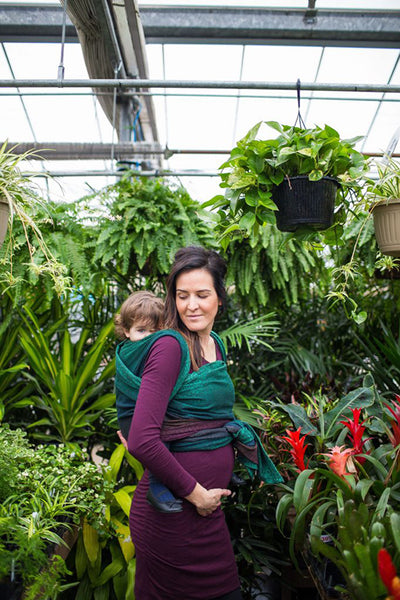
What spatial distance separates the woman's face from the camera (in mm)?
1431

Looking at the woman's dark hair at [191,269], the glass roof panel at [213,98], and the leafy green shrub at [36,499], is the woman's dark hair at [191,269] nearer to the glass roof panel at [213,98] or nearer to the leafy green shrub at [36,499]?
the leafy green shrub at [36,499]

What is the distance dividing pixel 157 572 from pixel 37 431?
1.67 meters

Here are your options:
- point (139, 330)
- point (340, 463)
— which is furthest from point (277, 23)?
point (340, 463)

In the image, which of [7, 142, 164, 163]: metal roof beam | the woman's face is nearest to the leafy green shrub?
the woman's face

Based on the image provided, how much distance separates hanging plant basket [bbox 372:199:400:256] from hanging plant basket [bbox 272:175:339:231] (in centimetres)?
16

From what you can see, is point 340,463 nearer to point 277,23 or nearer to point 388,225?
point 388,225

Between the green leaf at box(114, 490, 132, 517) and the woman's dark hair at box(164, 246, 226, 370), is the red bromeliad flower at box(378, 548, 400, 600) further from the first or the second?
the green leaf at box(114, 490, 132, 517)

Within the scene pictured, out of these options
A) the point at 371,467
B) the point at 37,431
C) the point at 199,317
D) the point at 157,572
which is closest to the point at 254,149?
the point at 199,317

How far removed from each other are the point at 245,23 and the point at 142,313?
17.4ft

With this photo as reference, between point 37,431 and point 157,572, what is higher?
point 37,431

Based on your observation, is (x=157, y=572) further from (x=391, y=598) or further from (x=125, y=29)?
(x=125, y=29)

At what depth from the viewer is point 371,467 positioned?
1584 millimetres

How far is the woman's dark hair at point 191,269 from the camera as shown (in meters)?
1.45

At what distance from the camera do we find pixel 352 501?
1048mm
